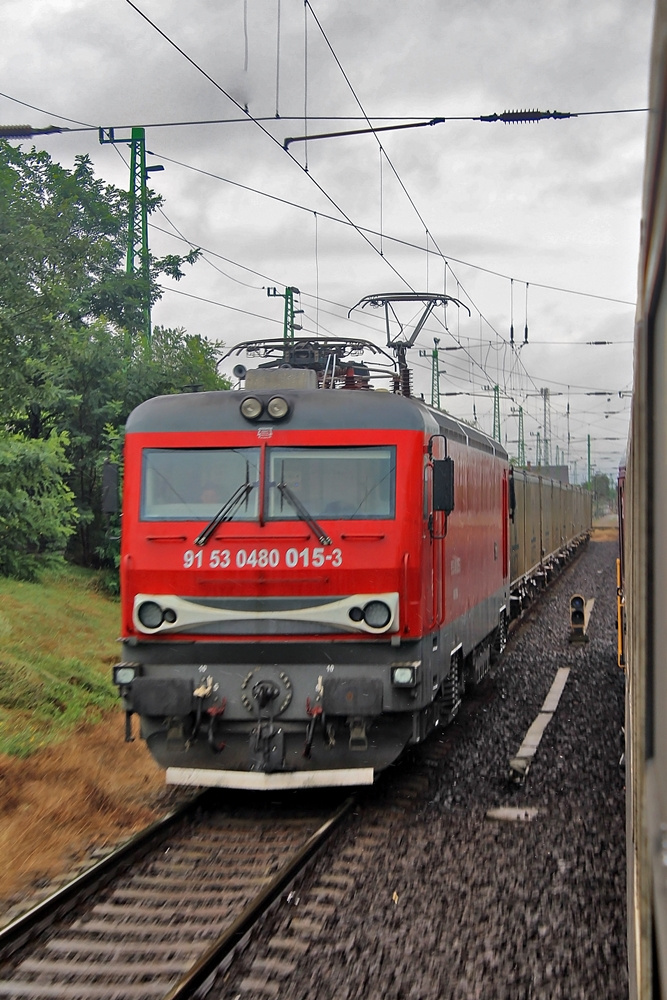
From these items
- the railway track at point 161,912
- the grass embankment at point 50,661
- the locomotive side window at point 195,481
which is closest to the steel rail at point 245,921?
the railway track at point 161,912

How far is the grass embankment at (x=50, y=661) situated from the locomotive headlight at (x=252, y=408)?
12.3 ft

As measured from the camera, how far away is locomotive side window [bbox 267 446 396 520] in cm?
739

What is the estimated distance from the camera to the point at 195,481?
759cm

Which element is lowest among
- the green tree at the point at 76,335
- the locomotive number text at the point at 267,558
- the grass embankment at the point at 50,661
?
the grass embankment at the point at 50,661

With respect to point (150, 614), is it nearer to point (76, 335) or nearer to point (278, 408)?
point (278, 408)

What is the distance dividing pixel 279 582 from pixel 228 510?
2.17 feet

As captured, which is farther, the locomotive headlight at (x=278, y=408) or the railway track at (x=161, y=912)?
the locomotive headlight at (x=278, y=408)

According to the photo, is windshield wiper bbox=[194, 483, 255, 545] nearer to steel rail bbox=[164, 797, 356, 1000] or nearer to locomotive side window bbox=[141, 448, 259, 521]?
locomotive side window bbox=[141, 448, 259, 521]

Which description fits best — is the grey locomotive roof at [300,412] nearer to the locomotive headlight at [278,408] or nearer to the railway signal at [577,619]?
the locomotive headlight at [278,408]

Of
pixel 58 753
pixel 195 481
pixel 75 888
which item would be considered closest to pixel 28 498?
pixel 58 753

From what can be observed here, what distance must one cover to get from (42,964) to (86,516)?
43.4 feet

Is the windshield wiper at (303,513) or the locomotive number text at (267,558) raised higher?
the windshield wiper at (303,513)

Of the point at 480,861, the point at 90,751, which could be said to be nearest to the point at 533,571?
the point at 90,751

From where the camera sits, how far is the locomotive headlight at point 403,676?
7.13 metres
